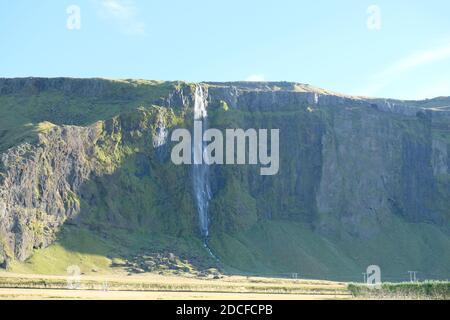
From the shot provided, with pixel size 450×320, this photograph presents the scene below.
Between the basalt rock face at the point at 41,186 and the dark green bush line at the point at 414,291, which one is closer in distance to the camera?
the dark green bush line at the point at 414,291

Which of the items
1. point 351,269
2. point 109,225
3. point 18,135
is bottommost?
point 351,269

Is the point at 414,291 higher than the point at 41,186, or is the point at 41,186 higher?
the point at 41,186

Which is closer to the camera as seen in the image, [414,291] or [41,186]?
[414,291]

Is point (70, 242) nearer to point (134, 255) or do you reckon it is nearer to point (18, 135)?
point (134, 255)

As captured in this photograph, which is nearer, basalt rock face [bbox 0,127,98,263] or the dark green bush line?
the dark green bush line
